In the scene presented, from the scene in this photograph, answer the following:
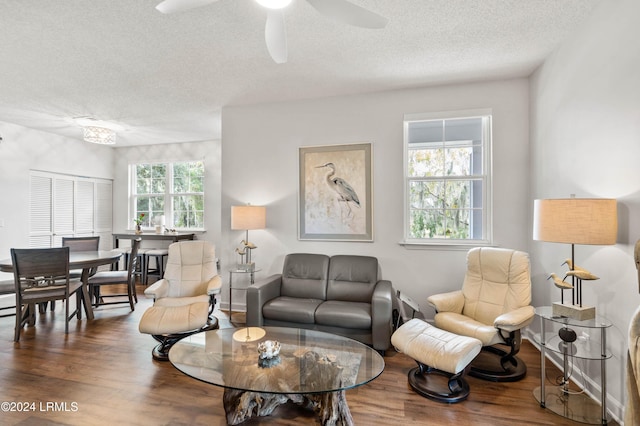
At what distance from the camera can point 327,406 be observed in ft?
6.11

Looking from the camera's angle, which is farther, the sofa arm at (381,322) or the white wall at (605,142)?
the sofa arm at (381,322)

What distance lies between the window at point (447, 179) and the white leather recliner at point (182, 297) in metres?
2.33

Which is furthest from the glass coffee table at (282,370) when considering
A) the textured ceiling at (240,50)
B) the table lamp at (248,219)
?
the textured ceiling at (240,50)

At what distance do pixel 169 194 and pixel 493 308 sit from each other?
614 centimetres

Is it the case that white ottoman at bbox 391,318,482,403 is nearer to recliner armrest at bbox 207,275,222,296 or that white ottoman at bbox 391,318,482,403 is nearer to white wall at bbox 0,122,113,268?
recliner armrest at bbox 207,275,222,296

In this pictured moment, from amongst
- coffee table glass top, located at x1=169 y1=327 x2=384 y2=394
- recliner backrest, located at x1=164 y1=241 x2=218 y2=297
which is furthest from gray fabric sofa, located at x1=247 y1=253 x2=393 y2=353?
recliner backrest, located at x1=164 y1=241 x2=218 y2=297

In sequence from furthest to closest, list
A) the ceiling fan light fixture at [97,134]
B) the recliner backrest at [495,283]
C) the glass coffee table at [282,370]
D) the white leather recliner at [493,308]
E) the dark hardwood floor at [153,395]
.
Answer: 1. the ceiling fan light fixture at [97,134]
2. the recliner backrest at [495,283]
3. the white leather recliner at [493,308]
4. the dark hardwood floor at [153,395]
5. the glass coffee table at [282,370]

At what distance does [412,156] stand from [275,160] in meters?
1.74

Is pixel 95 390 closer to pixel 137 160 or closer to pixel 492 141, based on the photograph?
pixel 492 141

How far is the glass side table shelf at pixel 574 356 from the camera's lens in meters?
1.98

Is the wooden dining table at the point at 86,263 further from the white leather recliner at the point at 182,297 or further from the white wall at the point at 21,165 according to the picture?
the white wall at the point at 21,165

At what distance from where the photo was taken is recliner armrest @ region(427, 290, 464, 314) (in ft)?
9.48

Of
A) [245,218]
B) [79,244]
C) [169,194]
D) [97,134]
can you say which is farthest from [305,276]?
[169,194]

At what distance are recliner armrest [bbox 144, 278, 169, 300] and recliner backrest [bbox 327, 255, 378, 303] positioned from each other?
177 cm
